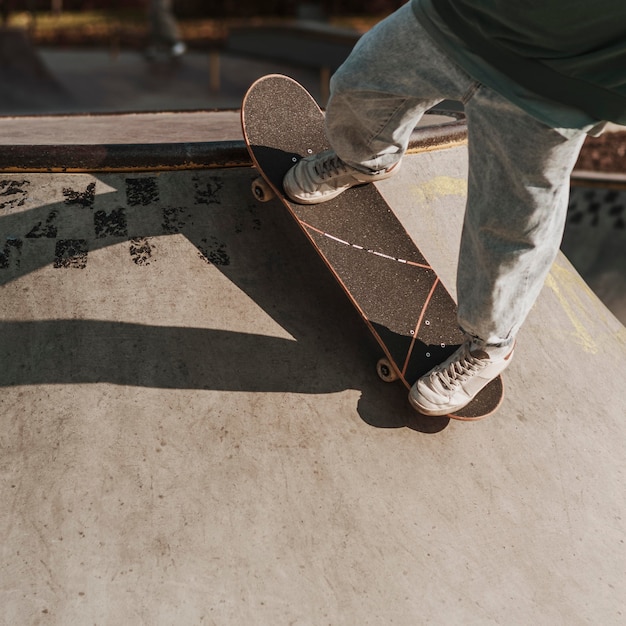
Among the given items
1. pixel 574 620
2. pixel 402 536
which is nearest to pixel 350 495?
pixel 402 536

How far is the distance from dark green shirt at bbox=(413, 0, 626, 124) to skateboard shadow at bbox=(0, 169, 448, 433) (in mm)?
1265

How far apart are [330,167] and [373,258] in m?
0.42

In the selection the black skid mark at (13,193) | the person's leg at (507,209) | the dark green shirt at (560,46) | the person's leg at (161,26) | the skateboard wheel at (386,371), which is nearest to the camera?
the dark green shirt at (560,46)

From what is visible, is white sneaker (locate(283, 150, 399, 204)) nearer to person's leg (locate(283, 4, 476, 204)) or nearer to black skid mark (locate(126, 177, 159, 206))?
person's leg (locate(283, 4, 476, 204))

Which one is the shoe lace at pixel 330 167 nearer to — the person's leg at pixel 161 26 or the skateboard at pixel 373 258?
the skateboard at pixel 373 258

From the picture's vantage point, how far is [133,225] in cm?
312

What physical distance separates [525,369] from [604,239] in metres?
3.62

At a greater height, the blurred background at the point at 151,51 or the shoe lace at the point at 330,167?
the shoe lace at the point at 330,167

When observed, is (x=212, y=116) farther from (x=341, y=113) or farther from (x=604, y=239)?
(x=604, y=239)

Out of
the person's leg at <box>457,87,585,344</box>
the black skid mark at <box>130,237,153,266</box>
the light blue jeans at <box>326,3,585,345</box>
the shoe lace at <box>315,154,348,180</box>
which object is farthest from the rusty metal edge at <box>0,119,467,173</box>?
the person's leg at <box>457,87,585,344</box>

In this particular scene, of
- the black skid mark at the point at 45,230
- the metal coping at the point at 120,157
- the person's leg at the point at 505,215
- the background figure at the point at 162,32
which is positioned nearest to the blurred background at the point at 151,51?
the background figure at the point at 162,32

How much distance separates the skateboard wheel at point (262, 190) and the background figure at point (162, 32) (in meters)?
12.7

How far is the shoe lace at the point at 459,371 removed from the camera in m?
2.66

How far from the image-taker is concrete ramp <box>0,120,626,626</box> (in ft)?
7.63
